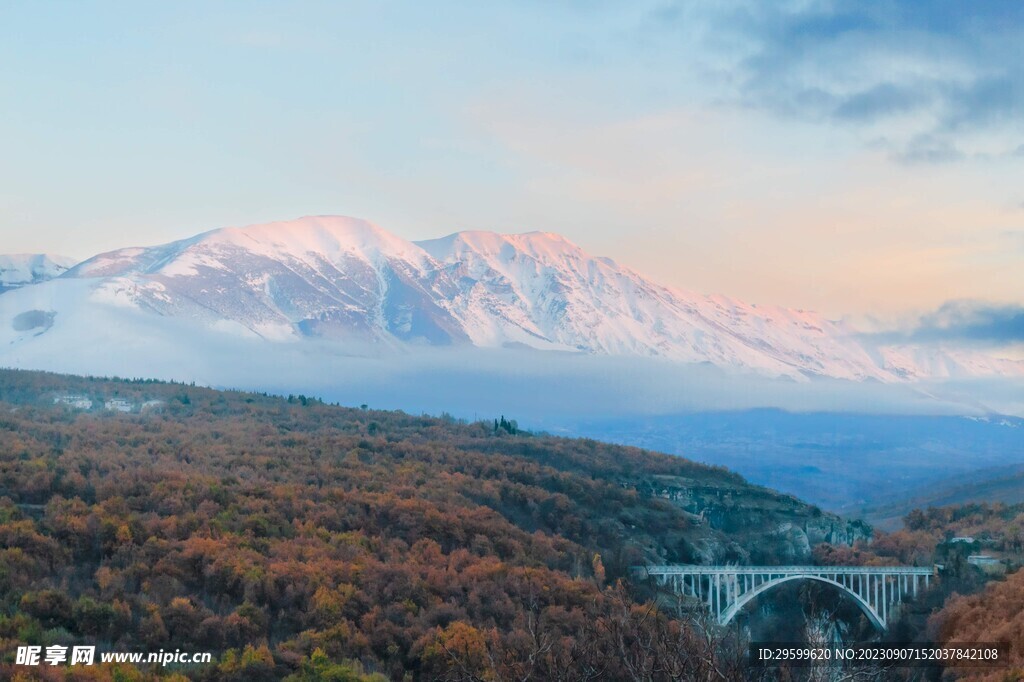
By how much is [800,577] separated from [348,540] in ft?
113

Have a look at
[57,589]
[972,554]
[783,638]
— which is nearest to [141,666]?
[57,589]

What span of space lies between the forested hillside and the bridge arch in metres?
8.07

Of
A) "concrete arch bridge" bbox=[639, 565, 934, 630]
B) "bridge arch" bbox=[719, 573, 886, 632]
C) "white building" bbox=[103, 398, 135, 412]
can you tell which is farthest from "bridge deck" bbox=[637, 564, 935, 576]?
"white building" bbox=[103, 398, 135, 412]

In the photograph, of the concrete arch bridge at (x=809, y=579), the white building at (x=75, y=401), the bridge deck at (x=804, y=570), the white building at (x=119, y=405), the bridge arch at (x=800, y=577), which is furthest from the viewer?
the white building at (x=119, y=405)

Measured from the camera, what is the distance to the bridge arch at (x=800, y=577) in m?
89.9

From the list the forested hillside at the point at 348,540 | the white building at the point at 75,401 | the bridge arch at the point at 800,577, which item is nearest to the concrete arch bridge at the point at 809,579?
the bridge arch at the point at 800,577

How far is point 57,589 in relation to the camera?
2346 inches

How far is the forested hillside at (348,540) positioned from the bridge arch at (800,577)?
8072mm

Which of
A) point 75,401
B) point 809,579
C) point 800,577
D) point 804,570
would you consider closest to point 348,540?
point 800,577

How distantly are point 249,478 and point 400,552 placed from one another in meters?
20.1

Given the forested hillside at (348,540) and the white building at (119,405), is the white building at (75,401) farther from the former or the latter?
the white building at (119,405)

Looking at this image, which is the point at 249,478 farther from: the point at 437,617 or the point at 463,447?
the point at 463,447

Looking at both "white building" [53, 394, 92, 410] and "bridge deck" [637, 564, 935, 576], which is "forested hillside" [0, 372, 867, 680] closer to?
"white building" [53, 394, 92, 410]

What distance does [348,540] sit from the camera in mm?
78875
